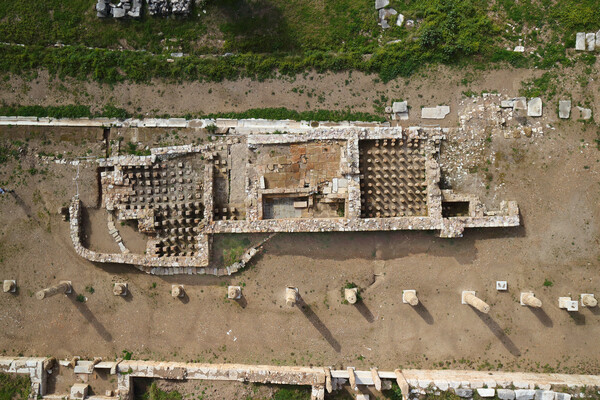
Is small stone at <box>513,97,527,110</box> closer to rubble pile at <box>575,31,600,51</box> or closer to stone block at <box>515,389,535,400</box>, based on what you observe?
rubble pile at <box>575,31,600,51</box>

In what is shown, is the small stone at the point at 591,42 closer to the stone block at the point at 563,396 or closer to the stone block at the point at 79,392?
the stone block at the point at 563,396

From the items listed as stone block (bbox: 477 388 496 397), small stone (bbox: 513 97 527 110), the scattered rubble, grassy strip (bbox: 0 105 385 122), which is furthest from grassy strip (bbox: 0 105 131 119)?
stone block (bbox: 477 388 496 397)

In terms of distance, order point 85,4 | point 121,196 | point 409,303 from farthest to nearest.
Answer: point 85,4, point 121,196, point 409,303

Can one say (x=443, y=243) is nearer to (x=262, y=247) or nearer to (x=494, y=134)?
(x=494, y=134)

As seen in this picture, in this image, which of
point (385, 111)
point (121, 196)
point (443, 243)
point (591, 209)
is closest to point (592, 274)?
point (591, 209)

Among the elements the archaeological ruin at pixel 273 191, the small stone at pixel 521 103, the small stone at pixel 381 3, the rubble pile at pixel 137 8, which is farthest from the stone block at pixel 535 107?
the rubble pile at pixel 137 8

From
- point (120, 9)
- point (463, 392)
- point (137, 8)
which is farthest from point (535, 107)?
point (120, 9)
